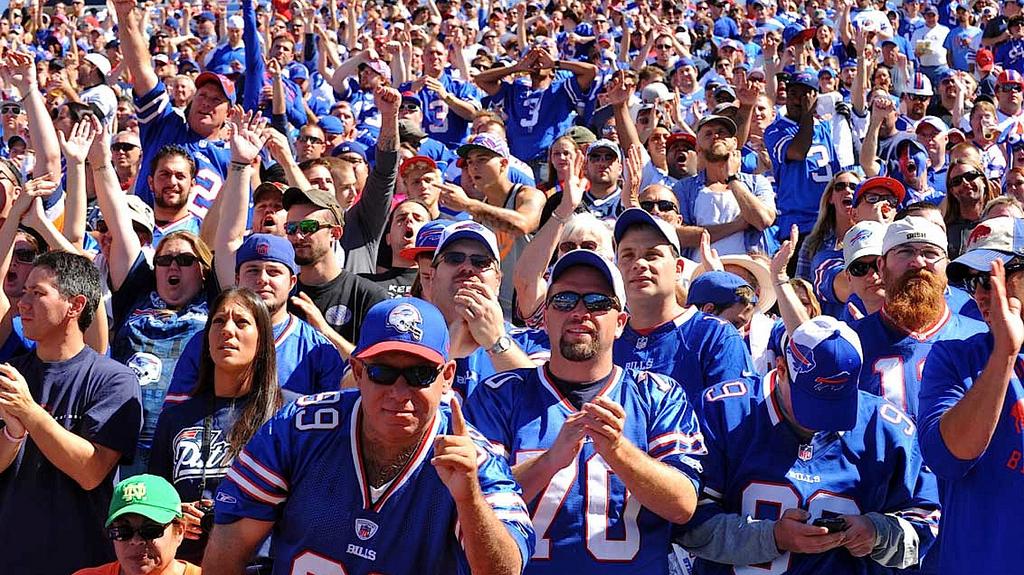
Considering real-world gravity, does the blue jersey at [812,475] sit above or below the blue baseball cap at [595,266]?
below

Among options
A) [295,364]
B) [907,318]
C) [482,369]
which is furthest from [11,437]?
[907,318]

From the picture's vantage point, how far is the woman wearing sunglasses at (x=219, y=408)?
14.5ft

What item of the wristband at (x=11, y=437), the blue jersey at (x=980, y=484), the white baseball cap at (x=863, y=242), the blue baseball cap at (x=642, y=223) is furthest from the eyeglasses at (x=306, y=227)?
the blue jersey at (x=980, y=484)

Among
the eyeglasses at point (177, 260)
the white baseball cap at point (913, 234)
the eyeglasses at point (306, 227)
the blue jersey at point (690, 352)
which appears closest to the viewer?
the blue jersey at point (690, 352)

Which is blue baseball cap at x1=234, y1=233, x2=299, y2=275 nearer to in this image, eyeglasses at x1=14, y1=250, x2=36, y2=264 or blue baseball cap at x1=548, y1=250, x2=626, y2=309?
eyeglasses at x1=14, y1=250, x2=36, y2=264

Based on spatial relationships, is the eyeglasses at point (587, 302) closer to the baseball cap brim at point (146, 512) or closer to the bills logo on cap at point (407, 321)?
the bills logo on cap at point (407, 321)

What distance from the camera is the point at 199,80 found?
795 centimetres

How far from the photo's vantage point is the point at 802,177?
10.2m

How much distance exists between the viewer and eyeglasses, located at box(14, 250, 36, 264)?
20.2ft

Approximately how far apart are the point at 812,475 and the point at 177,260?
3.05m

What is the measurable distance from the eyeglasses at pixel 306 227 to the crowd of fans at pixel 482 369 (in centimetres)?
1

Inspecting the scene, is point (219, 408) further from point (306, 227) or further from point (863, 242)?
point (863, 242)

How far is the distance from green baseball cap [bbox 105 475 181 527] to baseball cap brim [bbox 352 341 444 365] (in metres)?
1.23

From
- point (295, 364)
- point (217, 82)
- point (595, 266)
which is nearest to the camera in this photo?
point (595, 266)
